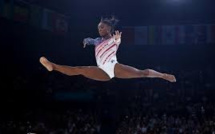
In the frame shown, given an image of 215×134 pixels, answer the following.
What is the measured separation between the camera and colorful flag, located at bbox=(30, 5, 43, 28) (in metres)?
16.5

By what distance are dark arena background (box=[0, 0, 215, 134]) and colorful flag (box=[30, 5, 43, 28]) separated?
0.04 meters

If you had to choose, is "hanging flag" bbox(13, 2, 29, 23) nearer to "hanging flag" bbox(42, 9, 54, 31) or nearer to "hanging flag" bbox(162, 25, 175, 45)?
"hanging flag" bbox(42, 9, 54, 31)

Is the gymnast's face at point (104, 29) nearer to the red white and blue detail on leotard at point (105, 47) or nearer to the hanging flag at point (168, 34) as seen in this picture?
the red white and blue detail on leotard at point (105, 47)

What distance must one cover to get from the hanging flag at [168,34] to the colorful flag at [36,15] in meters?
4.53

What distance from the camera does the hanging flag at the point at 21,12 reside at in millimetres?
15738

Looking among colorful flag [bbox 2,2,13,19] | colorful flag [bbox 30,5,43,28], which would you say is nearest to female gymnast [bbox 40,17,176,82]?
colorful flag [bbox 2,2,13,19]

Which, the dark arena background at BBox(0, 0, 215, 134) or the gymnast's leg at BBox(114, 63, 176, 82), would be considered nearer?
the gymnast's leg at BBox(114, 63, 176, 82)

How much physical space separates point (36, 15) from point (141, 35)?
3.96 metres

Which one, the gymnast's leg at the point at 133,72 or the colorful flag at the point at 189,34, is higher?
the colorful flag at the point at 189,34

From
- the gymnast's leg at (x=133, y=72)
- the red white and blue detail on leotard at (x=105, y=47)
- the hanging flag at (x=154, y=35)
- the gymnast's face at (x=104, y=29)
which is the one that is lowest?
the gymnast's leg at (x=133, y=72)

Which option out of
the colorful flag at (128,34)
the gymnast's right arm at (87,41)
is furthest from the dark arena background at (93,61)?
the gymnast's right arm at (87,41)

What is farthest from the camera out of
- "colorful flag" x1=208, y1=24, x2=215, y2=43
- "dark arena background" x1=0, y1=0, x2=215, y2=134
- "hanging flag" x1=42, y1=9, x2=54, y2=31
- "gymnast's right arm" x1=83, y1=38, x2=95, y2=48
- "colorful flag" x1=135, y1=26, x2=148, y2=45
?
"colorful flag" x1=135, y1=26, x2=148, y2=45

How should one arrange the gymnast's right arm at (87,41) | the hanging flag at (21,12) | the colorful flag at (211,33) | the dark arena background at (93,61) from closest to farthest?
the gymnast's right arm at (87,41)
the dark arena background at (93,61)
the hanging flag at (21,12)
the colorful flag at (211,33)

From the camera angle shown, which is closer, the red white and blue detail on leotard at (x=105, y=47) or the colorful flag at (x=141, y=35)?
the red white and blue detail on leotard at (x=105, y=47)
